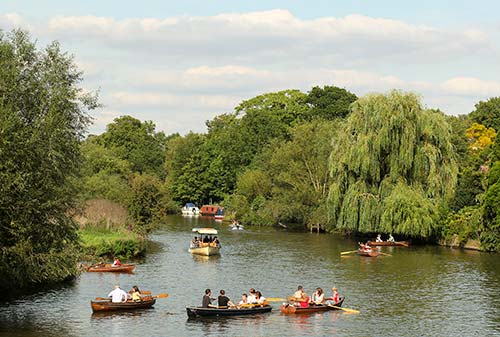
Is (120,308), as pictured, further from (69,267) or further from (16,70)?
(16,70)

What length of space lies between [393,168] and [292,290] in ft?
82.2

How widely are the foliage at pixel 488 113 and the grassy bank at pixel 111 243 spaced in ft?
177

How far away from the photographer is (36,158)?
2948cm

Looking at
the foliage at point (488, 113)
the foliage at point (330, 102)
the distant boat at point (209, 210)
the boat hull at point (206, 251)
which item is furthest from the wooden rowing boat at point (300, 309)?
the distant boat at point (209, 210)

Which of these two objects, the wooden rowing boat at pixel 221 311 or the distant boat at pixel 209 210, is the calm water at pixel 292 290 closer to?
the wooden rowing boat at pixel 221 311

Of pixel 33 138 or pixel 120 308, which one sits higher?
pixel 33 138

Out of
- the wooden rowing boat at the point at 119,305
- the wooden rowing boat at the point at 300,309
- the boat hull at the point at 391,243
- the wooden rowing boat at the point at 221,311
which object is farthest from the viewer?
the boat hull at the point at 391,243

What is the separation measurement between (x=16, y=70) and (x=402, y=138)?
38.8 m

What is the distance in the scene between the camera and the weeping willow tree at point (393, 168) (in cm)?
6138

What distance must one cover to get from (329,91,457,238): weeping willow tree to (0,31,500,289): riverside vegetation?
107 mm

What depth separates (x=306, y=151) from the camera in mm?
82188

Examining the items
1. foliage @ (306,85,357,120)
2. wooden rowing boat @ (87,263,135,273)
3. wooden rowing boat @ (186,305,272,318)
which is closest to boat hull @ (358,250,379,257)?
wooden rowing boat @ (87,263,135,273)

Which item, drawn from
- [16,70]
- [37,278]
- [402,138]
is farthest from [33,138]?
[402,138]

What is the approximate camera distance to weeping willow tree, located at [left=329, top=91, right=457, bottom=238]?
2416 inches
